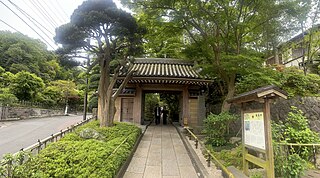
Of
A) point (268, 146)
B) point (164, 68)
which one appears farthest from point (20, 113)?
point (268, 146)

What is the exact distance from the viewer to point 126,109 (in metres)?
13.9

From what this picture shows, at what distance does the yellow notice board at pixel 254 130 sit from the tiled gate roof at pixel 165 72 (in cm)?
726

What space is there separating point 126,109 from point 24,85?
17.1 meters

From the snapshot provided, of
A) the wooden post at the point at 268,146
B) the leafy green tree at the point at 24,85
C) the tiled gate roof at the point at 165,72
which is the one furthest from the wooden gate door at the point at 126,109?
the leafy green tree at the point at 24,85

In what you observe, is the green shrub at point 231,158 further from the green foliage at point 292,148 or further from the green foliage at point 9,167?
the green foliage at point 9,167

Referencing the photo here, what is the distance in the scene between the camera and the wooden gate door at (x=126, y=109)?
13.8 m

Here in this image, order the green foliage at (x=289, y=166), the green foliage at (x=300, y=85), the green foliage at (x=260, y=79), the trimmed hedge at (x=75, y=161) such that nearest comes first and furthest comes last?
1. the trimmed hedge at (x=75, y=161)
2. the green foliage at (x=289, y=166)
3. the green foliage at (x=260, y=79)
4. the green foliage at (x=300, y=85)

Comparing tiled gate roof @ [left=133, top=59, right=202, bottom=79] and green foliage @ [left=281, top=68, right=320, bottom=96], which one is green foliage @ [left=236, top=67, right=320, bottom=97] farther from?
tiled gate roof @ [left=133, top=59, right=202, bottom=79]

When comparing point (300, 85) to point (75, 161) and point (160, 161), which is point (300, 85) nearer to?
point (160, 161)

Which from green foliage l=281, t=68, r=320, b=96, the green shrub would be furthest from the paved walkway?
green foliage l=281, t=68, r=320, b=96

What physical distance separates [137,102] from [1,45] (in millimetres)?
38742

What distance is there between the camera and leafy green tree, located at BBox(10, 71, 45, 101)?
2366cm

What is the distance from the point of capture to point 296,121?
5.92m

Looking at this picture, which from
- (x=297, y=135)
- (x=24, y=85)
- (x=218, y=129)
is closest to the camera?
(x=297, y=135)
